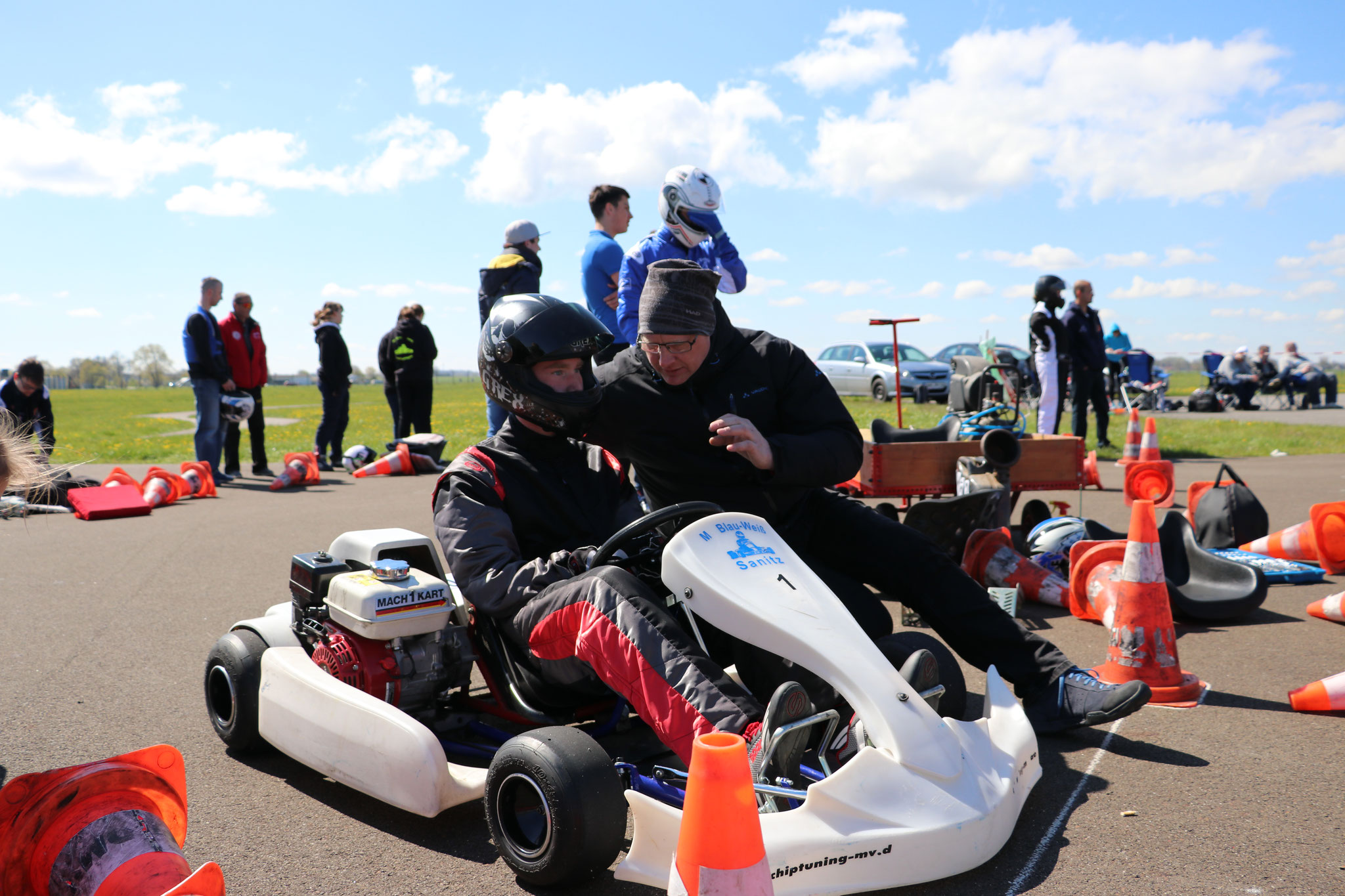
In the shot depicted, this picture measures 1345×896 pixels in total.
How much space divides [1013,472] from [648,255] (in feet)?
8.84

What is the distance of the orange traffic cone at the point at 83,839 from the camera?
178 centimetres

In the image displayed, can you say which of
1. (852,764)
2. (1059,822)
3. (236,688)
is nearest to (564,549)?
(236,688)

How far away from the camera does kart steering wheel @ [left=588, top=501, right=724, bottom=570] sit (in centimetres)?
256

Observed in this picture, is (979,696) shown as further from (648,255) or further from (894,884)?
(648,255)

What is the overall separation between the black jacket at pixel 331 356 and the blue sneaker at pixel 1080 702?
10290mm

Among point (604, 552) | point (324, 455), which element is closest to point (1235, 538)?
point (604, 552)

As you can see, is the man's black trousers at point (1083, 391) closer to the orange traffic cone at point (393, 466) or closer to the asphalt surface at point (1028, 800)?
the asphalt surface at point (1028, 800)

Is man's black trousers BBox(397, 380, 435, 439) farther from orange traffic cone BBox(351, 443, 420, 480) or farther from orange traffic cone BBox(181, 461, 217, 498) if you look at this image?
orange traffic cone BBox(181, 461, 217, 498)

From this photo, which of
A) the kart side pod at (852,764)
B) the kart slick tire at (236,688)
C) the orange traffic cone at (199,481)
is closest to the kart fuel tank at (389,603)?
the kart slick tire at (236,688)

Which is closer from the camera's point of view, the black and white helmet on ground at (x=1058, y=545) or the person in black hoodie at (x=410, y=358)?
the black and white helmet on ground at (x=1058, y=545)

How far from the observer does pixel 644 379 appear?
3.45 meters

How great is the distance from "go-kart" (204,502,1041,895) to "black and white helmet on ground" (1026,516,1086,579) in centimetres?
283

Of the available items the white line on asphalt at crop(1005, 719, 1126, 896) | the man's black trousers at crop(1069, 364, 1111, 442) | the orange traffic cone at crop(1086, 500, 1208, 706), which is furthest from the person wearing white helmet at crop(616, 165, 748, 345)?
the man's black trousers at crop(1069, 364, 1111, 442)

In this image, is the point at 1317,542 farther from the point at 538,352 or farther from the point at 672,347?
the point at 538,352
